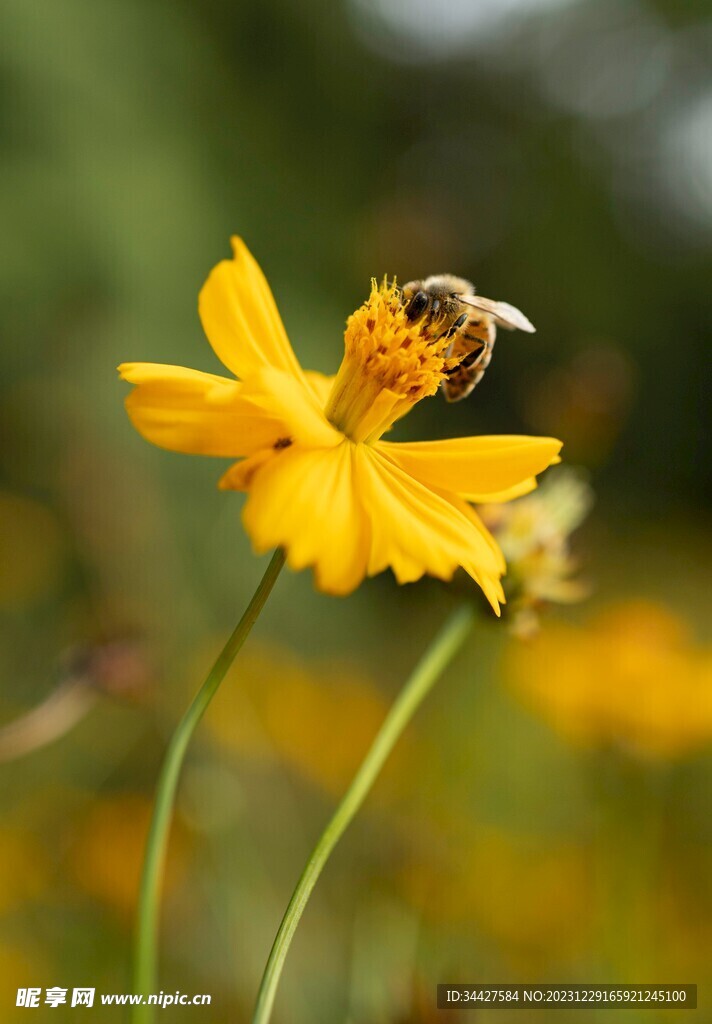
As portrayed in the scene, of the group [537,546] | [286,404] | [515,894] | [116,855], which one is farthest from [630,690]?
[286,404]

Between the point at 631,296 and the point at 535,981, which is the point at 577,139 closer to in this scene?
the point at 631,296

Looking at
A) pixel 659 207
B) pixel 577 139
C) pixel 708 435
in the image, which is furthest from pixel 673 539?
pixel 577 139

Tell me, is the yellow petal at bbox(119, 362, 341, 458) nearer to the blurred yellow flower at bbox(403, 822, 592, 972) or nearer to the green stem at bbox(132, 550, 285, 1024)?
the green stem at bbox(132, 550, 285, 1024)

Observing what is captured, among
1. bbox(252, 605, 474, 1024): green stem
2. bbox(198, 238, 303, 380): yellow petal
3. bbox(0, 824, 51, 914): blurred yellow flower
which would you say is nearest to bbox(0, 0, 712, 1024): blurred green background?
bbox(0, 824, 51, 914): blurred yellow flower

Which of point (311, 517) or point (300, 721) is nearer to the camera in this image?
point (311, 517)

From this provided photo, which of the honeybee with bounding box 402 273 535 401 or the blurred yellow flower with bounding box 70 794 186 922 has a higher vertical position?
the honeybee with bounding box 402 273 535 401

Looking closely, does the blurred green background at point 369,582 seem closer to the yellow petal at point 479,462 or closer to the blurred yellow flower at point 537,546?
the blurred yellow flower at point 537,546

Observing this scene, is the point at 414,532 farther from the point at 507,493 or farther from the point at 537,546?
the point at 537,546
